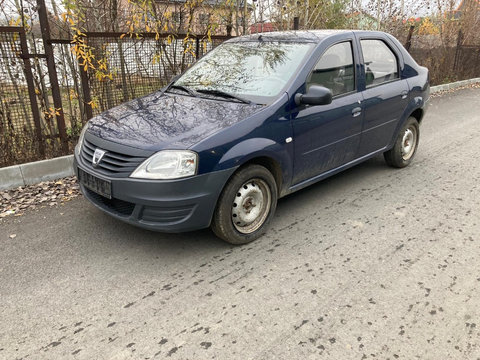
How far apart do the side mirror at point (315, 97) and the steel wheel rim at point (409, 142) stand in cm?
224

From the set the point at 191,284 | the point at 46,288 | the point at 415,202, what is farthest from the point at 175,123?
the point at 415,202

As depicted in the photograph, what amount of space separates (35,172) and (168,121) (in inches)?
97.1

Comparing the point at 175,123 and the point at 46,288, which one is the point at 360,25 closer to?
the point at 175,123

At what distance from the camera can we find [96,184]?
3.20m

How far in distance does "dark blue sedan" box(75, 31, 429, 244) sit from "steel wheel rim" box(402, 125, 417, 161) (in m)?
0.50

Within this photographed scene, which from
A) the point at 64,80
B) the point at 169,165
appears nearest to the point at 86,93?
the point at 64,80

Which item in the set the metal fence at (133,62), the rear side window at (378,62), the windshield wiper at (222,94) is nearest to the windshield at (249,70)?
the windshield wiper at (222,94)

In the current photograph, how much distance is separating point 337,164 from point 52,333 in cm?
313

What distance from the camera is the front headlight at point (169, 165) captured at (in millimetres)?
2902

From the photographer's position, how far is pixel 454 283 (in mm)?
2916

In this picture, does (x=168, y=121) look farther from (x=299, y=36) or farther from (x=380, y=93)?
(x=380, y=93)

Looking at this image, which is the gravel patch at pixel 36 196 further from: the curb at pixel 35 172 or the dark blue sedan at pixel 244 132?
the dark blue sedan at pixel 244 132

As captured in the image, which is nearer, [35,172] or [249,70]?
[249,70]

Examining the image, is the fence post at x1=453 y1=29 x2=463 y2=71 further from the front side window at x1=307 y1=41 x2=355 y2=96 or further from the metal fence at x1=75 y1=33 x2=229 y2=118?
the front side window at x1=307 y1=41 x2=355 y2=96
